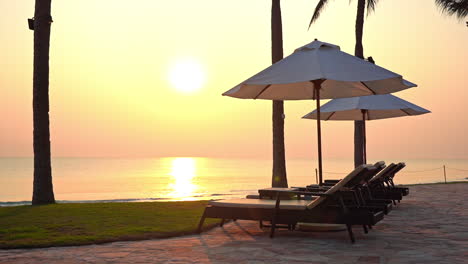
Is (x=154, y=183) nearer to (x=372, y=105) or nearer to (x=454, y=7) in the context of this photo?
(x=454, y=7)

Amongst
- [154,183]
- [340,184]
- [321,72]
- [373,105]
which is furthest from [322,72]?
[154,183]

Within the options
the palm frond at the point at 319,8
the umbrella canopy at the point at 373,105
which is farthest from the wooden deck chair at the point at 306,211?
the palm frond at the point at 319,8

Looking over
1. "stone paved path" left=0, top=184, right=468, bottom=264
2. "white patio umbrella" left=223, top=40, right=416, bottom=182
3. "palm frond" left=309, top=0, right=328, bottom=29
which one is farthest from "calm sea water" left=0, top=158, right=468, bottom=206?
"stone paved path" left=0, top=184, right=468, bottom=264

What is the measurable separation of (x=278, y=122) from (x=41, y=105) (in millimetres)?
6778

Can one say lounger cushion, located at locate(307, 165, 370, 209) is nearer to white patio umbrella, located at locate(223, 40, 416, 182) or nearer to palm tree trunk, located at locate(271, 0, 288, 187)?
white patio umbrella, located at locate(223, 40, 416, 182)

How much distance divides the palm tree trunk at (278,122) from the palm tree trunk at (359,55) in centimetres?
403

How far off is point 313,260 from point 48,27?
1018 cm

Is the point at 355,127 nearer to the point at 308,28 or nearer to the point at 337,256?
the point at 308,28

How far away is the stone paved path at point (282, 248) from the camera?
249 inches

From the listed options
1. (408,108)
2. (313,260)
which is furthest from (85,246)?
(408,108)

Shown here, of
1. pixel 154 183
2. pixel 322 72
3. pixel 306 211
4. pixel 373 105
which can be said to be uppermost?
pixel 322 72

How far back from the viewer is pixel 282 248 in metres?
7.05

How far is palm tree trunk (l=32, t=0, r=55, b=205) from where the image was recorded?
45.0 feet

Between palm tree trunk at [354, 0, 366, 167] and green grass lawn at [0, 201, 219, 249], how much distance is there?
358 inches
